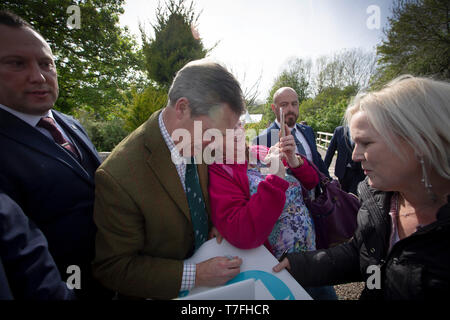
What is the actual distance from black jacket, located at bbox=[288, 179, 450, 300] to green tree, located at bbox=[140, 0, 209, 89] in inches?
395

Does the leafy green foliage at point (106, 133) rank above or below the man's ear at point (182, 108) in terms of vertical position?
above

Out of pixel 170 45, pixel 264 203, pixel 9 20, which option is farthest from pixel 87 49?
pixel 264 203

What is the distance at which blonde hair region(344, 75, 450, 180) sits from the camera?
1.10 metres

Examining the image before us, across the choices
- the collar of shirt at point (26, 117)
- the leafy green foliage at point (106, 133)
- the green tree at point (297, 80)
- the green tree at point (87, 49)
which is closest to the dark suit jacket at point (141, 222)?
the collar of shirt at point (26, 117)

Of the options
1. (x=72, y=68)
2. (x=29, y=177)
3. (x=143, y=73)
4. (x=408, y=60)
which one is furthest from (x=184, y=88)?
(x=408, y=60)

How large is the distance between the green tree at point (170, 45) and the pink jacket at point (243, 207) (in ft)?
31.7

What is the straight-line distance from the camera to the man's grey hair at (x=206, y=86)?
1.26 meters

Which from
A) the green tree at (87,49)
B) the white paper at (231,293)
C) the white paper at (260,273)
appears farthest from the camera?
the green tree at (87,49)

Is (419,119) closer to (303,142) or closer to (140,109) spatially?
(303,142)

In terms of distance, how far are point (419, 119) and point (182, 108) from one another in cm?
129

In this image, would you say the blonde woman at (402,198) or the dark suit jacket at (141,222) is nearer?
the blonde woman at (402,198)

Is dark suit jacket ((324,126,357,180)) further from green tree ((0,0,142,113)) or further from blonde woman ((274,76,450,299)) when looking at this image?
green tree ((0,0,142,113))

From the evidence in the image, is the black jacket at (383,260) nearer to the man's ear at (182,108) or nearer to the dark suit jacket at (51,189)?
the man's ear at (182,108)

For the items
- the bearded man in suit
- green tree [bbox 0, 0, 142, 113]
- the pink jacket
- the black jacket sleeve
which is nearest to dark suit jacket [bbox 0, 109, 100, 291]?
the pink jacket
